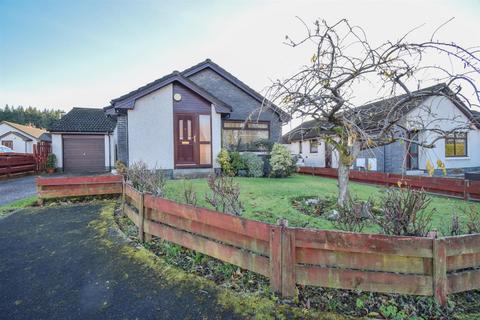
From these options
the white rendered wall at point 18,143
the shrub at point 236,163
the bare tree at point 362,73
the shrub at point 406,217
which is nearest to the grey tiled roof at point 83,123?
the white rendered wall at point 18,143

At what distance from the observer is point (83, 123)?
59.7ft

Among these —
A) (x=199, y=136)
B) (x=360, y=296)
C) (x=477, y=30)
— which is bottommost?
(x=360, y=296)

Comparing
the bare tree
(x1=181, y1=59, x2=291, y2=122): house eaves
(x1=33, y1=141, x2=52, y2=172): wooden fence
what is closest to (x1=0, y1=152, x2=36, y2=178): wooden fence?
(x1=33, y1=141, x2=52, y2=172): wooden fence

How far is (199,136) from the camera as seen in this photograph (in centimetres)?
1134

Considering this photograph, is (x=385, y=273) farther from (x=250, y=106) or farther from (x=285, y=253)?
(x=250, y=106)

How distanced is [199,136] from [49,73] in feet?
43.4

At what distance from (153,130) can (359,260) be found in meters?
9.82

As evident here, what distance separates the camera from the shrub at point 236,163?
472 inches

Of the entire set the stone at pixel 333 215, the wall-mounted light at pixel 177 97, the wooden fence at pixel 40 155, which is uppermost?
the wall-mounted light at pixel 177 97

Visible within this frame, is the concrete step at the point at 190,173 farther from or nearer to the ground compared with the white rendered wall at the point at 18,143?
nearer to the ground

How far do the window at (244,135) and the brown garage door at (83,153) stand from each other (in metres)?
10.8

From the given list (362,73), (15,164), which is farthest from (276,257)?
(15,164)

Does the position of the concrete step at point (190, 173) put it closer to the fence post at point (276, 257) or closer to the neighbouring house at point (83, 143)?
the fence post at point (276, 257)

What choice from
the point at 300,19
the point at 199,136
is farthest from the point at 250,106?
the point at 300,19
